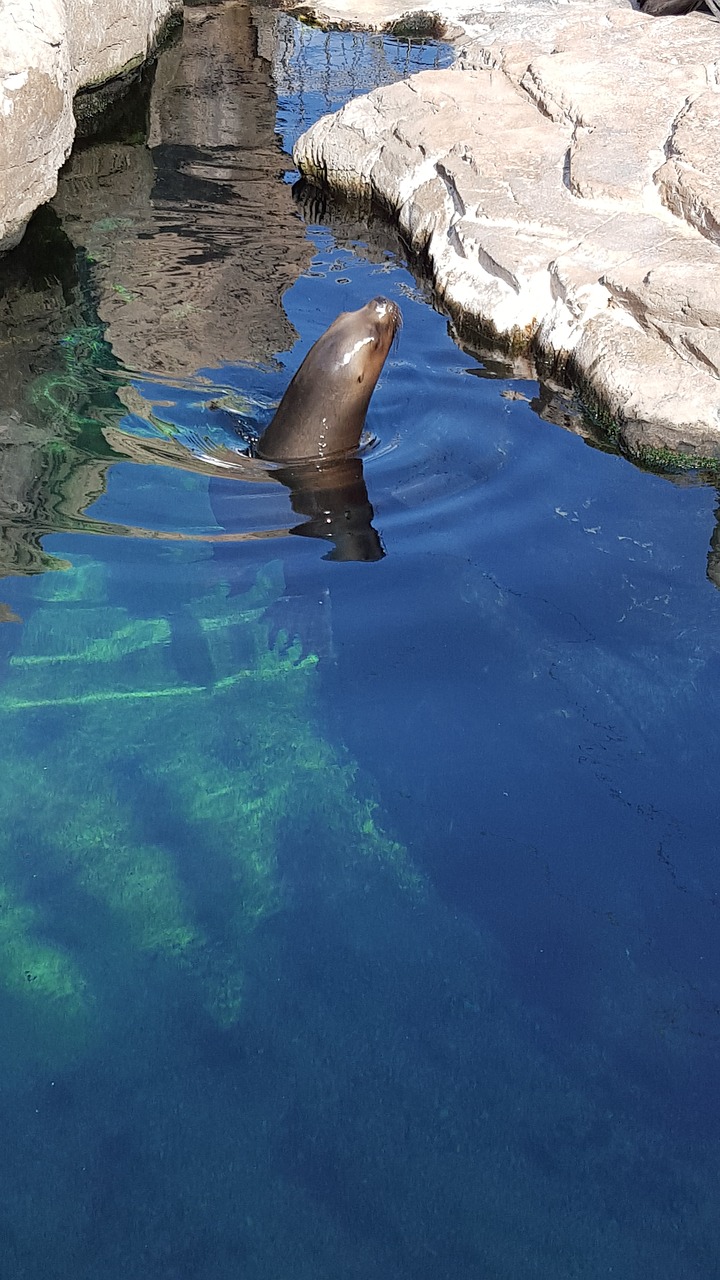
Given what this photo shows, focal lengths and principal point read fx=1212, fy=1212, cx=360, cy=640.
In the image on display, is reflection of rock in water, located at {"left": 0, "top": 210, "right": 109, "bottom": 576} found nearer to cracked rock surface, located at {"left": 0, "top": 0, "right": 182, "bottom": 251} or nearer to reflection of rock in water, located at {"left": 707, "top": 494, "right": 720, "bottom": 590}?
cracked rock surface, located at {"left": 0, "top": 0, "right": 182, "bottom": 251}

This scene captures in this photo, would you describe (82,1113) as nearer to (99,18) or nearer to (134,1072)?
(134,1072)

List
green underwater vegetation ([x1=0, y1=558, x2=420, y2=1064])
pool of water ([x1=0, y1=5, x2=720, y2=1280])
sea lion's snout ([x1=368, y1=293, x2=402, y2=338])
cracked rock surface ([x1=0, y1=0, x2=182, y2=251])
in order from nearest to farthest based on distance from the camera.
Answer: pool of water ([x1=0, y1=5, x2=720, y2=1280]), green underwater vegetation ([x1=0, y1=558, x2=420, y2=1064]), sea lion's snout ([x1=368, y1=293, x2=402, y2=338]), cracked rock surface ([x1=0, y1=0, x2=182, y2=251])

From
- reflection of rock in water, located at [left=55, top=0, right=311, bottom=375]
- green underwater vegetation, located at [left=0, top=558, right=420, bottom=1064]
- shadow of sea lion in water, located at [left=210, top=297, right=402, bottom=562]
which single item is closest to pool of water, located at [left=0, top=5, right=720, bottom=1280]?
green underwater vegetation, located at [left=0, top=558, right=420, bottom=1064]

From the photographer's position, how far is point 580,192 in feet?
23.1

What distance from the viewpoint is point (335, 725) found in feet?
12.8

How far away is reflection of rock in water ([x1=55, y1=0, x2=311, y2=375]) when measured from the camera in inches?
263

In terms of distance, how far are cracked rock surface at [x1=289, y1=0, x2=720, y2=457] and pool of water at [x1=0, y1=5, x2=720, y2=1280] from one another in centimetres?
46

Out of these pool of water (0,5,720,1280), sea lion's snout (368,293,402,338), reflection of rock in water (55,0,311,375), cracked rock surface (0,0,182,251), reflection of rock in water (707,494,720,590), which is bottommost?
pool of water (0,5,720,1280)

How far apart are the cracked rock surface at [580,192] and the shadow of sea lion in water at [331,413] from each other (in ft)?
4.28

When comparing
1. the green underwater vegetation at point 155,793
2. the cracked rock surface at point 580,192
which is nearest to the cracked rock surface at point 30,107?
the cracked rock surface at point 580,192

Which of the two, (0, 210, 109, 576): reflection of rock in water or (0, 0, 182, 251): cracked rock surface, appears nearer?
(0, 210, 109, 576): reflection of rock in water

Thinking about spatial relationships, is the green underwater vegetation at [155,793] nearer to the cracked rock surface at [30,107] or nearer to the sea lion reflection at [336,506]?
the sea lion reflection at [336,506]

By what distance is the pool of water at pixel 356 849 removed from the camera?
2652 mm

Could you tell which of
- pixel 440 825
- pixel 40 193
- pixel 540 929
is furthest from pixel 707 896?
pixel 40 193
